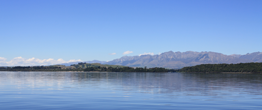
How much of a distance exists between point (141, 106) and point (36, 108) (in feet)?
39.8

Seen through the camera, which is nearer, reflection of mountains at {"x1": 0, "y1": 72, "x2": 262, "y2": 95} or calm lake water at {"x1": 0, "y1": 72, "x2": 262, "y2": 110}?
calm lake water at {"x1": 0, "y1": 72, "x2": 262, "y2": 110}

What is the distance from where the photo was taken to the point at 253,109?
28.6m

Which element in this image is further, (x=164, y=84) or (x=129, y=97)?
(x=164, y=84)

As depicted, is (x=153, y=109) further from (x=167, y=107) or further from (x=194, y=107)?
(x=194, y=107)

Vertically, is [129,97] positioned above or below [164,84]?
above

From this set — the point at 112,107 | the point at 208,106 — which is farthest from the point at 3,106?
the point at 208,106

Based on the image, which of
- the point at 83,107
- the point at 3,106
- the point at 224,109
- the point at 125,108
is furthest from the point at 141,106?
the point at 3,106

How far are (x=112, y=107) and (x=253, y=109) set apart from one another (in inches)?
629

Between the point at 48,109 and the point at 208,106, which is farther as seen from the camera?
the point at 208,106

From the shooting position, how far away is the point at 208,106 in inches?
1204

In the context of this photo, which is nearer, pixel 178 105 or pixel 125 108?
pixel 125 108

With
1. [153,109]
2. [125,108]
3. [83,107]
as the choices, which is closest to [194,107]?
[153,109]

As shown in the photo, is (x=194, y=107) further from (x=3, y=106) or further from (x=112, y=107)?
(x=3, y=106)

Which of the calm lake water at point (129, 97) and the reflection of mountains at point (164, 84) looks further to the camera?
the reflection of mountains at point (164, 84)
